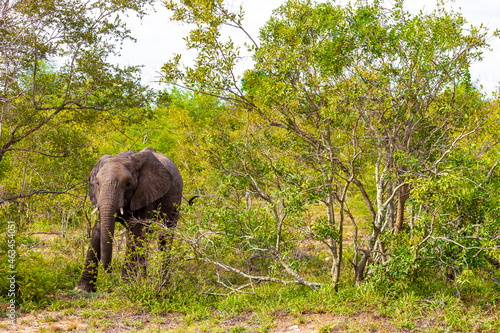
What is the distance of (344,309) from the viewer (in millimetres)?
7414

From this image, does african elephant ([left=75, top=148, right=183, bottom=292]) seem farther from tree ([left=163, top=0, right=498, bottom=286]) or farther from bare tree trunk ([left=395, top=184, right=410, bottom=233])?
bare tree trunk ([left=395, top=184, right=410, bottom=233])

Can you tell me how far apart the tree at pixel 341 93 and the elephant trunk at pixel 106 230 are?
2358mm

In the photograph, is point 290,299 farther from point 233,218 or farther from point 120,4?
point 120,4

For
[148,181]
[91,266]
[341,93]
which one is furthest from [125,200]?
[341,93]

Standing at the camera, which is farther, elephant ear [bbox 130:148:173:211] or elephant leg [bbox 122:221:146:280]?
elephant ear [bbox 130:148:173:211]

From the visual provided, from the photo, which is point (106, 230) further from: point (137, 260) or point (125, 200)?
point (137, 260)

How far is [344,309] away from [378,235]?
1518 millimetres

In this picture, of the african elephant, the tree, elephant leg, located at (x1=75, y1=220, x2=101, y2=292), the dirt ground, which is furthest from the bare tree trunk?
elephant leg, located at (x1=75, y1=220, x2=101, y2=292)

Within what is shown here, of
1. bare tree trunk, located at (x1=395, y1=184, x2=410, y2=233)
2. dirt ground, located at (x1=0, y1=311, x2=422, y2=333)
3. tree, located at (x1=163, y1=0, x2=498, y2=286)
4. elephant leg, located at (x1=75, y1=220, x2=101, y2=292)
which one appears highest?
tree, located at (x1=163, y1=0, x2=498, y2=286)

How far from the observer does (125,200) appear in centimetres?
998

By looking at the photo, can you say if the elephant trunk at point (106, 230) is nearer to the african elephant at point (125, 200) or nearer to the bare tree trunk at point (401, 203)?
the african elephant at point (125, 200)

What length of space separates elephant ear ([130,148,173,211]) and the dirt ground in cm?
316

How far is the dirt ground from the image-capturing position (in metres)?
6.75

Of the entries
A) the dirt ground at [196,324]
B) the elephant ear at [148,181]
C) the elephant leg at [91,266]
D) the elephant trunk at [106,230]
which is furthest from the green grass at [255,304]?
the elephant ear at [148,181]
